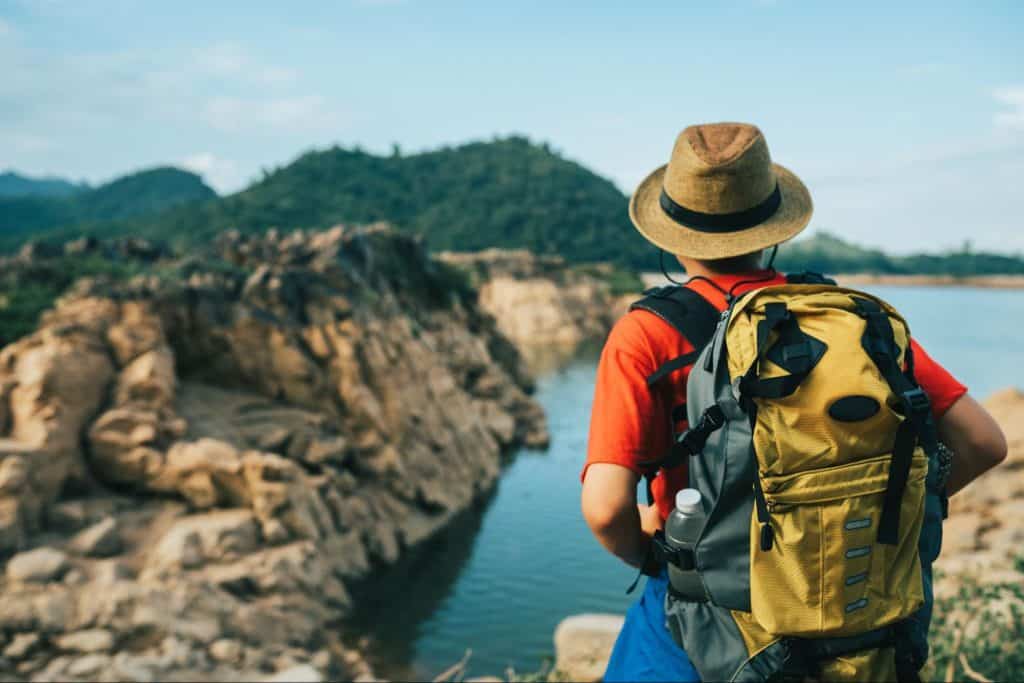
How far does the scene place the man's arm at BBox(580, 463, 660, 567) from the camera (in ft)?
7.70

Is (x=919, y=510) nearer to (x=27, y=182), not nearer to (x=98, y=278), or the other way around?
(x=98, y=278)

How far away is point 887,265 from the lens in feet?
335

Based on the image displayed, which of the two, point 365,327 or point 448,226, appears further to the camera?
point 448,226

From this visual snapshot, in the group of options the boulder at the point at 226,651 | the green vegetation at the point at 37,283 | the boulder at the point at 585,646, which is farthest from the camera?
the green vegetation at the point at 37,283

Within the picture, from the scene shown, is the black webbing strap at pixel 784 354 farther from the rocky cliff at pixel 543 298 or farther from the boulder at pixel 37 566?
the rocky cliff at pixel 543 298

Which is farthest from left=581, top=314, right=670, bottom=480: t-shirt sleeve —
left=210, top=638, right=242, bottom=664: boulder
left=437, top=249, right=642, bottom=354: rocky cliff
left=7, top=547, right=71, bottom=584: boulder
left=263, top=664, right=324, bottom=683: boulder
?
left=437, top=249, right=642, bottom=354: rocky cliff

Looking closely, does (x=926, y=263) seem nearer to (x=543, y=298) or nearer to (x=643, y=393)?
(x=543, y=298)

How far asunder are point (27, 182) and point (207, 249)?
14479 centimetres

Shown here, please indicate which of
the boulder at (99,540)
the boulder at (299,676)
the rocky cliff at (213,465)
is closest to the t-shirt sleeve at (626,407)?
the boulder at (299,676)

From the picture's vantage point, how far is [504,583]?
15.0 metres

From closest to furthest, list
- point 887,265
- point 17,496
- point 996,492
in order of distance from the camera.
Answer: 1. point 17,496
2. point 996,492
3. point 887,265

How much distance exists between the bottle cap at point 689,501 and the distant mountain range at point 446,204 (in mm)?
66303

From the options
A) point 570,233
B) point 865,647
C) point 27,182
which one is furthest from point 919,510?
point 27,182

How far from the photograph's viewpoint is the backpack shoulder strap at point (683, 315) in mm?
2367
